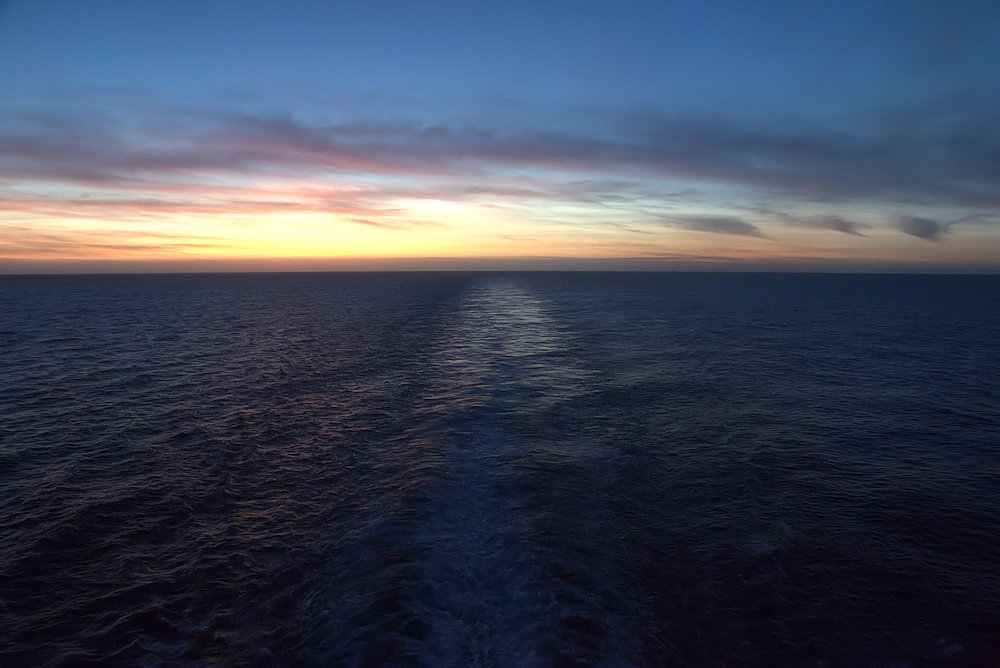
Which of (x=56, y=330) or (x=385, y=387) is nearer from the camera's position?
(x=385, y=387)

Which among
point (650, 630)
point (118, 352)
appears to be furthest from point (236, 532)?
point (118, 352)

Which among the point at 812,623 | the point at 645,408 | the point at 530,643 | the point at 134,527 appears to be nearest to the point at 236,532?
the point at 134,527

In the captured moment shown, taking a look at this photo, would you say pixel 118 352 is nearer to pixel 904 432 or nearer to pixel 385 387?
pixel 385 387

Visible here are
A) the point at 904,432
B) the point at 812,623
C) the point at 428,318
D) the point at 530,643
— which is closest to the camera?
the point at 530,643

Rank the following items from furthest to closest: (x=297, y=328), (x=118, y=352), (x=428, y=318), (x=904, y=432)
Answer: (x=428, y=318), (x=297, y=328), (x=118, y=352), (x=904, y=432)

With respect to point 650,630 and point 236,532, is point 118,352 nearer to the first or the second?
point 236,532

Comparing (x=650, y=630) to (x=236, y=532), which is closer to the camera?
(x=650, y=630)
